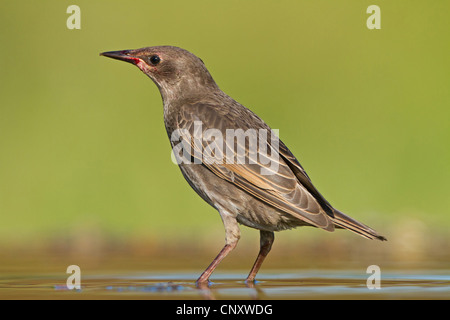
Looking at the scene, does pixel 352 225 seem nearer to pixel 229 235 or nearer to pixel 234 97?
pixel 229 235

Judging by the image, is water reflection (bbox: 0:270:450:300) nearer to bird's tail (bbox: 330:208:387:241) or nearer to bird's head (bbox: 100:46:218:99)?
bird's tail (bbox: 330:208:387:241)

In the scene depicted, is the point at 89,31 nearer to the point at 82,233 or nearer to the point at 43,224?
the point at 43,224

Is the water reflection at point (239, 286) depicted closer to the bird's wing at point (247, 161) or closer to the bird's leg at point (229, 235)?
the bird's leg at point (229, 235)

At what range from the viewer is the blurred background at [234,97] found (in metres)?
8.98

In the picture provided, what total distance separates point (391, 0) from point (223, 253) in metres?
10.4

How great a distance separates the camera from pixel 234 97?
1345 cm

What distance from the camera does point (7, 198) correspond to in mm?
11781

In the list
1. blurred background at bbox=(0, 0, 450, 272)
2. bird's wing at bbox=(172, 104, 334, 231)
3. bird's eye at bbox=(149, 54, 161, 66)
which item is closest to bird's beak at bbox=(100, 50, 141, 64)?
bird's eye at bbox=(149, 54, 161, 66)

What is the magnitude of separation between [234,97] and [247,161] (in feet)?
21.7

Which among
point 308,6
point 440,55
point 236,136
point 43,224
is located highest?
point 308,6

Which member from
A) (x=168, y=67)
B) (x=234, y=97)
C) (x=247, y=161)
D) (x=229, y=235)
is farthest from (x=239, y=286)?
(x=234, y=97)

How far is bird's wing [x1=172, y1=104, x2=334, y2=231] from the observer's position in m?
6.67

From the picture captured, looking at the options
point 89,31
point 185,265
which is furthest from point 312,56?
point 185,265

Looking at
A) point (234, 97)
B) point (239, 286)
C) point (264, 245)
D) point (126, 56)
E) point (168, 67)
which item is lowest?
point (239, 286)
